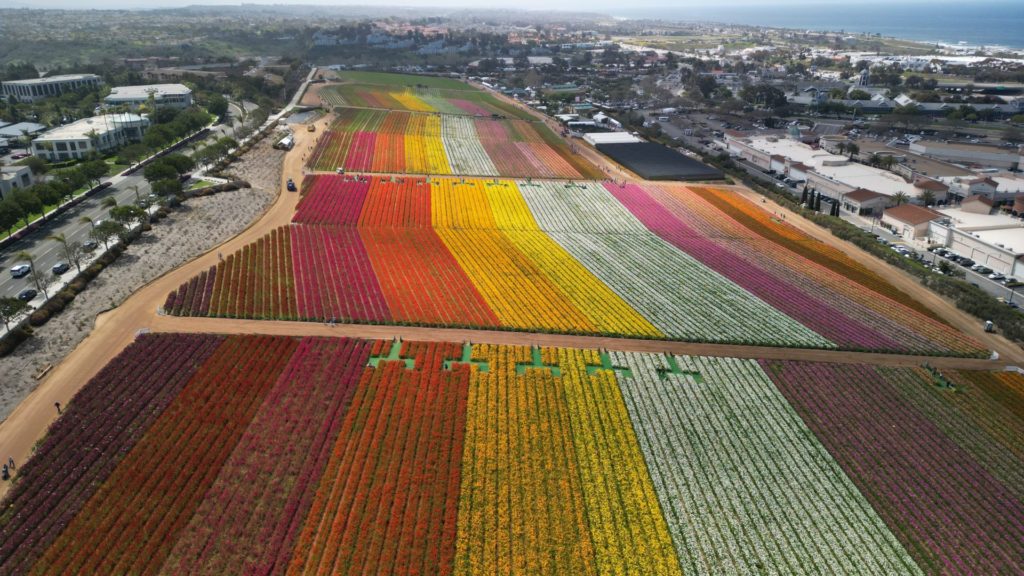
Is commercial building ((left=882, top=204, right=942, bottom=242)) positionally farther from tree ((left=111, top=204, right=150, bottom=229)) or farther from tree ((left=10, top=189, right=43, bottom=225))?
tree ((left=10, top=189, right=43, bottom=225))

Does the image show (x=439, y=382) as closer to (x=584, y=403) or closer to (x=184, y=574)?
(x=584, y=403)

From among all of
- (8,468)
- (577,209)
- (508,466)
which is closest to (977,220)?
(577,209)

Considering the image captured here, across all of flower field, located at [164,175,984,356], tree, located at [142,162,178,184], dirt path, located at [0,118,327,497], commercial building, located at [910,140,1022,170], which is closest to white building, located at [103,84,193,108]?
tree, located at [142,162,178,184]

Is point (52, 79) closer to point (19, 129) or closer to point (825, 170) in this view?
point (19, 129)

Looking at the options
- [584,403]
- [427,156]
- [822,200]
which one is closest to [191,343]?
[584,403]

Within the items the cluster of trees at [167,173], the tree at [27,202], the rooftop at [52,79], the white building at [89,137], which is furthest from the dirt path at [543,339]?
the rooftop at [52,79]
